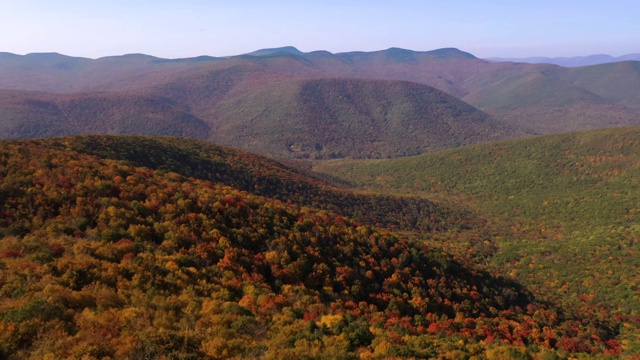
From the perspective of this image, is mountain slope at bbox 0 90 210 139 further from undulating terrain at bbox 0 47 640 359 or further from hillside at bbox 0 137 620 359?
hillside at bbox 0 137 620 359

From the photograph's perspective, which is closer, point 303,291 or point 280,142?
point 303,291

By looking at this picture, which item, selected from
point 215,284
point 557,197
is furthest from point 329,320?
point 557,197

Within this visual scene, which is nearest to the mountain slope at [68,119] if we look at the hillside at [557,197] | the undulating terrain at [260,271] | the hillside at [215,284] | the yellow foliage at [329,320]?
the hillside at [557,197]

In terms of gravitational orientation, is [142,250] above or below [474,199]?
above

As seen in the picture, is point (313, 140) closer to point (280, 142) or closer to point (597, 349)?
point (280, 142)

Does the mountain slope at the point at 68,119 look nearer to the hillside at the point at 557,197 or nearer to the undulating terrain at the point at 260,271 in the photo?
the hillside at the point at 557,197

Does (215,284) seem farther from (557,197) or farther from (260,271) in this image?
(557,197)

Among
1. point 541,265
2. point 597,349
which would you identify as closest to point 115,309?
point 597,349
